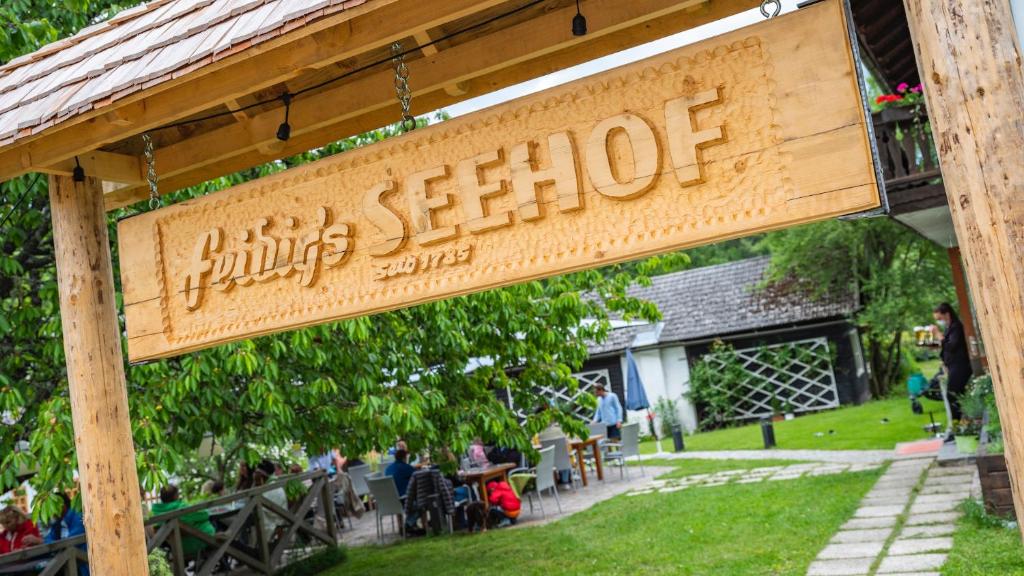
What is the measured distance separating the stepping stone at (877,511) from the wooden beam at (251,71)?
21.8 feet

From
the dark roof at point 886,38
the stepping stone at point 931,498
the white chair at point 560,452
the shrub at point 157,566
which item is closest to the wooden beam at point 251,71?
the shrub at point 157,566

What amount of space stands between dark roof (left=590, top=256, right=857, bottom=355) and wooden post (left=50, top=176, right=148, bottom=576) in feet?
52.0

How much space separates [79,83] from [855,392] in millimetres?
18237

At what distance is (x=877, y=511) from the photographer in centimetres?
809

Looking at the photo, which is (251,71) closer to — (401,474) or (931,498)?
(931,498)

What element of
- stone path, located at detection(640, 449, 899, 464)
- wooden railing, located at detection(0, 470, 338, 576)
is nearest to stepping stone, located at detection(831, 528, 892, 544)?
stone path, located at detection(640, 449, 899, 464)

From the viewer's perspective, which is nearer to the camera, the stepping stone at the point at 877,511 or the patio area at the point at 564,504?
the stepping stone at the point at 877,511

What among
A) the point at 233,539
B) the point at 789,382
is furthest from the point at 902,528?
the point at 789,382

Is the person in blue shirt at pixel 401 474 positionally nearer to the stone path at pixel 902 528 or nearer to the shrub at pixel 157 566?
the shrub at pixel 157 566

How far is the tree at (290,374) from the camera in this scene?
5.61m

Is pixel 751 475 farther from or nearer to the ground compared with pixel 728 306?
nearer to the ground

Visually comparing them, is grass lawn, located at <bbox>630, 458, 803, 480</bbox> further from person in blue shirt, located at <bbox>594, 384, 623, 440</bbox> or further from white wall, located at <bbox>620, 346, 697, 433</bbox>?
white wall, located at <bbox>620, 346, 697, 433</bbox>

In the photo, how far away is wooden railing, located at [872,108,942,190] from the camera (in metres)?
8.82

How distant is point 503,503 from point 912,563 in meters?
5.43
